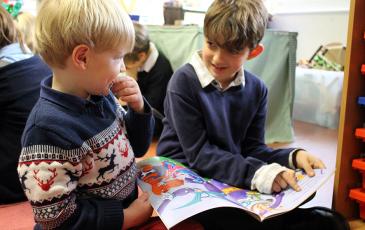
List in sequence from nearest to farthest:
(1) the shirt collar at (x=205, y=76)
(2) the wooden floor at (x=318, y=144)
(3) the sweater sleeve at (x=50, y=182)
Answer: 1. (3) the sweater sleeve at (x=50, y=182)
2. (1) the shirt collar at (x=205, y=76)
3. (2) the wooden floor at (x=318, y=144)

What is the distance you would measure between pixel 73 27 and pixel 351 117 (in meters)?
0.61

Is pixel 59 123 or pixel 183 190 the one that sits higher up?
pixel 59 123

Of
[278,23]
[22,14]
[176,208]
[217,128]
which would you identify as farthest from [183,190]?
[278,23]

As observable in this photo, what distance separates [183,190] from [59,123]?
0.27 meters

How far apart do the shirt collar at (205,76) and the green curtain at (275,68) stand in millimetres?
859

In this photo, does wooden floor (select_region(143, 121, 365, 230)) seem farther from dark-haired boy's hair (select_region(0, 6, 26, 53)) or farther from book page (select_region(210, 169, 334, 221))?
dark-haired boy's hair (select_region(0, 6, 26, 53))

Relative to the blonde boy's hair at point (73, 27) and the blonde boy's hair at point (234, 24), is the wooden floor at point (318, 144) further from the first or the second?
the blonde boy's hair at point (73, 27)

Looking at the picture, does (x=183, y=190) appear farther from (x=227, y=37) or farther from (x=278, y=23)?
(x=278, y=23)

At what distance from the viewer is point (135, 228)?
2.15ft

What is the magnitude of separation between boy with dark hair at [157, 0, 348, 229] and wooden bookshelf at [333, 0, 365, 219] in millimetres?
65

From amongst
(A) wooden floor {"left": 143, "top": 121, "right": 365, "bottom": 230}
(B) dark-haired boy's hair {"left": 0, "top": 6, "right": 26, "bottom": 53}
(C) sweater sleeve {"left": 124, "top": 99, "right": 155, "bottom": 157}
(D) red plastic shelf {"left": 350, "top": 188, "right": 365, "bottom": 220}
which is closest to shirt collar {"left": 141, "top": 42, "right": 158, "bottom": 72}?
(A) wooden floor {"left": 143, "top": 121, "right": 365, "bottom": 230}

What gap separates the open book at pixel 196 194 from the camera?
62 cm

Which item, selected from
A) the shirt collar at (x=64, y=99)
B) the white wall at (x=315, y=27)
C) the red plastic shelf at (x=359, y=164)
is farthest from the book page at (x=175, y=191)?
the white wall at (x=315, y=27)

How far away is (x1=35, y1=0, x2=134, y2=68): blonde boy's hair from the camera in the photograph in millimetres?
550
